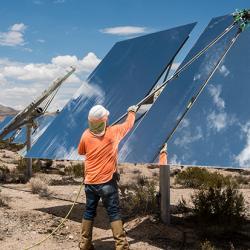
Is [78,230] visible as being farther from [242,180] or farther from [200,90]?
[242,180]

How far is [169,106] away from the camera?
32.6 ft

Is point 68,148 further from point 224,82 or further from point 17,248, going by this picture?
point 224,82

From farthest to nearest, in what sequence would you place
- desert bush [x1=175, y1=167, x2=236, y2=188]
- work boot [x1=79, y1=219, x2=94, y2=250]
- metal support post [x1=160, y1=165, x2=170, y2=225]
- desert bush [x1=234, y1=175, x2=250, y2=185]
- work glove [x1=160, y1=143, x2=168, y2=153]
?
1. desert bush [x1=234, y1=175, x2=250, y2=185]
2. desert bush [x1=175, y1=167, x2=236, y2=188]
3. metal support post [x1=160, y1=165, x2=170, y2=225]
4. work boot [x1=79, y1=219, x2=94, y2=250]
5. work glove [x1=160, y1=143, x2=168, y2=153]

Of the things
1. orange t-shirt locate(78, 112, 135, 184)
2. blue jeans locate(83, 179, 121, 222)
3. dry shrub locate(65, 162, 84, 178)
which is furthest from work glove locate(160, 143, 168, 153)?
dry shrub locate(65, 162, 84, 178)

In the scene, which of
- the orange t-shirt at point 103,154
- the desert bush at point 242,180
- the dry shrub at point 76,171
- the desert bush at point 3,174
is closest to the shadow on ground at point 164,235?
the orange t-shirt at point 103,154

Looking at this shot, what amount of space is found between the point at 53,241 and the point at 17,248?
2.67 ft

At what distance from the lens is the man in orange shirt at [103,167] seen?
885cm

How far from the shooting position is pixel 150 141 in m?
9.20

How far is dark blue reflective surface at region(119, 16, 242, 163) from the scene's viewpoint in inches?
358

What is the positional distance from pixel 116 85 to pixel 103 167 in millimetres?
4255

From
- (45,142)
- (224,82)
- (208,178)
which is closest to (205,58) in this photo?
(224,82)

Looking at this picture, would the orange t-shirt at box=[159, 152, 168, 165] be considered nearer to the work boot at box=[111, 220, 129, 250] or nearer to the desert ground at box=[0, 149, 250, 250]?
the work boot at box=[111, 220, 129, 250]

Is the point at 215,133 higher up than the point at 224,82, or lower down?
lower down

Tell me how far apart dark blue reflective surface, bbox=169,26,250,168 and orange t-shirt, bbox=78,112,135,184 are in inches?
40.2
